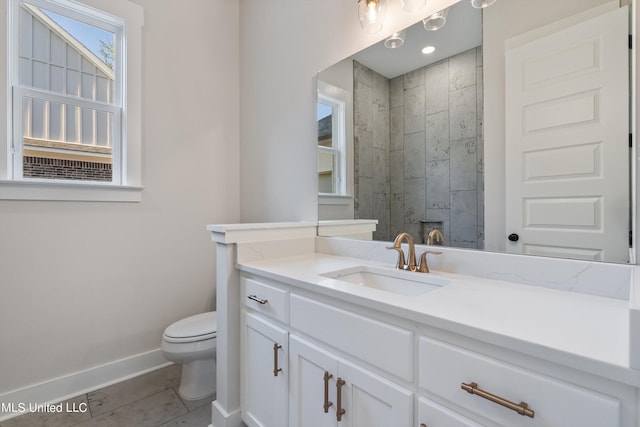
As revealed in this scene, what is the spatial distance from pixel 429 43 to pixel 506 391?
1351mm

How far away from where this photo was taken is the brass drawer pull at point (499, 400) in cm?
58

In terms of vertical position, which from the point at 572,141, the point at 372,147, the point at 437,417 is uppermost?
the point at 372,147

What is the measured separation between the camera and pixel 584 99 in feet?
3.10

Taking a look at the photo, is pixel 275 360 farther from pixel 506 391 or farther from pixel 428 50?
pixel 428 50

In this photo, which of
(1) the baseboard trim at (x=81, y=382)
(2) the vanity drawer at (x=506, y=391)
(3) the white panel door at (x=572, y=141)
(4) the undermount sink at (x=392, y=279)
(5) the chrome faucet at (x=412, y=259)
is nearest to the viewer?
(2) the vanity drawer at (x=506, y=391)

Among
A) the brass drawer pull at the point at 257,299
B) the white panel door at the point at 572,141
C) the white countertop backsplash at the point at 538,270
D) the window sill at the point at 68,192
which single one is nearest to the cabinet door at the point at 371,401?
the brass drawer pull at the point at 257,299

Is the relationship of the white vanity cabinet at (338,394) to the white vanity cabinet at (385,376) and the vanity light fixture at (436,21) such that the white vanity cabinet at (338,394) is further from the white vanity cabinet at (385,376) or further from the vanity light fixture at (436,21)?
the vanity light fixture at (436,21)

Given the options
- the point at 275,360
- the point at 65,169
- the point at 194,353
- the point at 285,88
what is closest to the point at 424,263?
the point at 275,360

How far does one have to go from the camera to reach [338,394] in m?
0.94

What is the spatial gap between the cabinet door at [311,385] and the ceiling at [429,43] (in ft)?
4.29

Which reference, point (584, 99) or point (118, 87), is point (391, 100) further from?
point (118, 87)

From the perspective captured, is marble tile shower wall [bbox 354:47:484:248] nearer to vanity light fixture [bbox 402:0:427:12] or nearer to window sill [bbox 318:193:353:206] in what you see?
window sill [bbox 318:193:353:206]

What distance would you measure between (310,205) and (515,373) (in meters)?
1.43

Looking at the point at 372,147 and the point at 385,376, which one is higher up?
the point at 372,147
